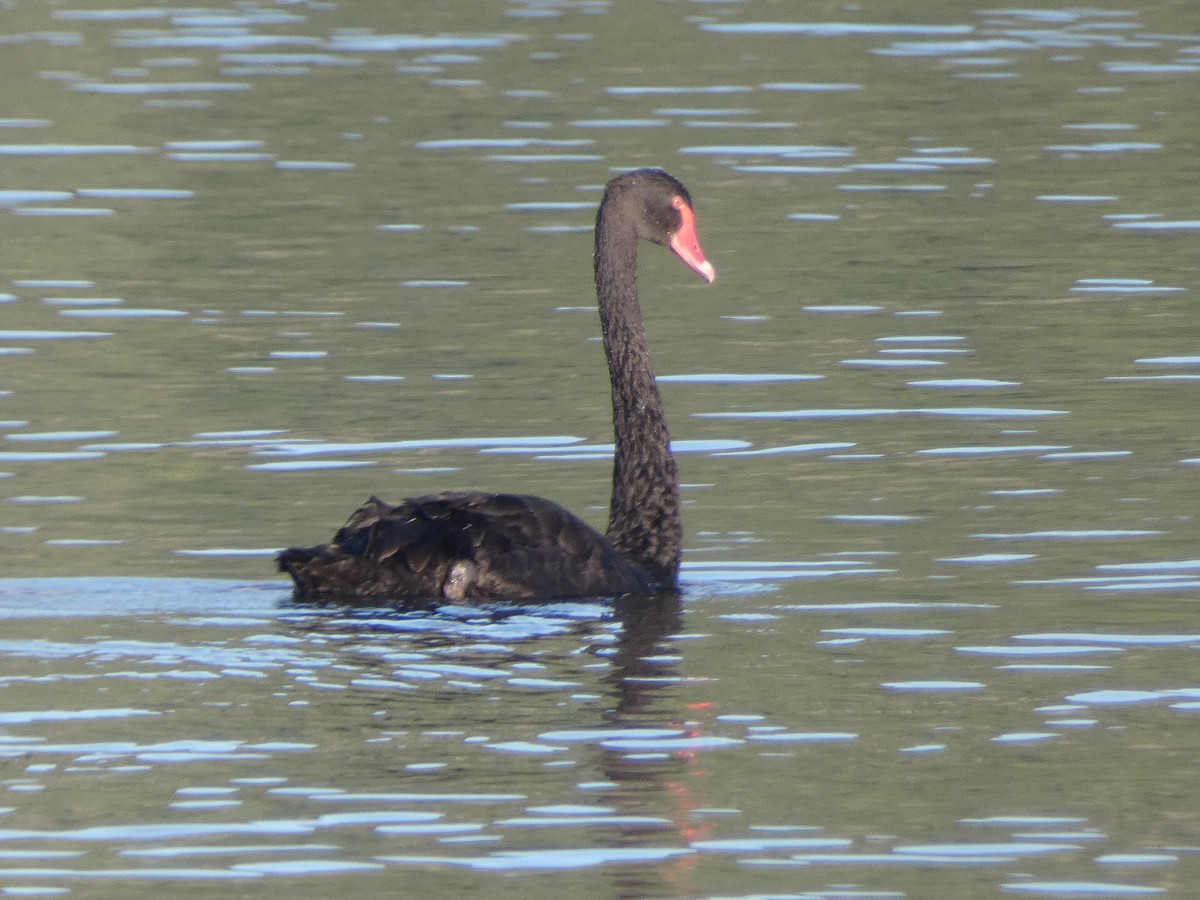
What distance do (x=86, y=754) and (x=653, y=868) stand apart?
204 centimetres

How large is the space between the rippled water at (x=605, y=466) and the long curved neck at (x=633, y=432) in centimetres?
37

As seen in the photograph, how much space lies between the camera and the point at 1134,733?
8.38 m

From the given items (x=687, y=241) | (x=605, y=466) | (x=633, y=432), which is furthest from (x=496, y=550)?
(x=605, y=466)

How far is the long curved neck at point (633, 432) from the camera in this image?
11.1m

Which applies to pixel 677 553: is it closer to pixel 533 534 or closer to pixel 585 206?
pixel 533 534

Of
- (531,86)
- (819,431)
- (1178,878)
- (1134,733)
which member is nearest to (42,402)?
(819,431)

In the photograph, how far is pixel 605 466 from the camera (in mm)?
13258

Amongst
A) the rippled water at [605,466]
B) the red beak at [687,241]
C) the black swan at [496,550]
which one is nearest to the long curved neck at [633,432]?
the black swan at [496,550]

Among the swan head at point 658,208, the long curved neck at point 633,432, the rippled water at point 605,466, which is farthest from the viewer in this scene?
the swan head at point 658,208

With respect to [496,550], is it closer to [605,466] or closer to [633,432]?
[633,432]

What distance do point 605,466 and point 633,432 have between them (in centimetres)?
178

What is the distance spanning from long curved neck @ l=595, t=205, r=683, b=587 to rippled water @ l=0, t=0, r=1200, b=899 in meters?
0.37

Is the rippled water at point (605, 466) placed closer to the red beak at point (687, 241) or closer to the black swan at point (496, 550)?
the black swan at point (496, 550)

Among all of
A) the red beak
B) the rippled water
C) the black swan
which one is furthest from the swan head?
the rippled water
